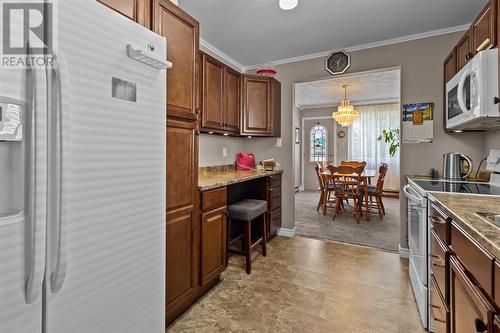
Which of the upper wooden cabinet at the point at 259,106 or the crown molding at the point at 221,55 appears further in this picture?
the upper wooden cabinet at the point at 259,106

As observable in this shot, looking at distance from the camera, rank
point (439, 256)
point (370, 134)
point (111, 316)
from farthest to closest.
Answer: point (370, 134)
point (439, 256)
point (111, 316)

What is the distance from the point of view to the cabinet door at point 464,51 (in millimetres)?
1866

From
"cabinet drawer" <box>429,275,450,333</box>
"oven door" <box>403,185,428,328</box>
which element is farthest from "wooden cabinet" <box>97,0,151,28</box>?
"cabinet drawer" <box>429,275,450,333</box>

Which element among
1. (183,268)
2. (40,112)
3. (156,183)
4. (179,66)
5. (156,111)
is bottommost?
(183,268)

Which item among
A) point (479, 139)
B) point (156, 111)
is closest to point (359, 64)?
point (479, 139)

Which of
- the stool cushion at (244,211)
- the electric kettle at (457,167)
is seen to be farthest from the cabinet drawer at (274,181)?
the electric kettle at (457,167)

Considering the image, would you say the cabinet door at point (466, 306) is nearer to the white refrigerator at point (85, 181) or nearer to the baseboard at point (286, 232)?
the white refrigerator at point (85, 181)

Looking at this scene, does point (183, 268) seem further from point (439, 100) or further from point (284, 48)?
point (439, 100)

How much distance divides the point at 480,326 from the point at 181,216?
1510mm

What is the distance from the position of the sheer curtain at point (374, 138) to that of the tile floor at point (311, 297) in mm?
4535

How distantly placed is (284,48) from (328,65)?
62 cm

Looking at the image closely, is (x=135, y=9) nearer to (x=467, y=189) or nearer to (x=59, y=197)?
(x=59, y=197)

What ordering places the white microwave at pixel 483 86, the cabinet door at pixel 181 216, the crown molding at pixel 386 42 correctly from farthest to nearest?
the crown molding at pixel 386 42, the cabinet door at pixel 181 216, the white microwave at pixel 483 86

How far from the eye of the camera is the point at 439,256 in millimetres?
1322
